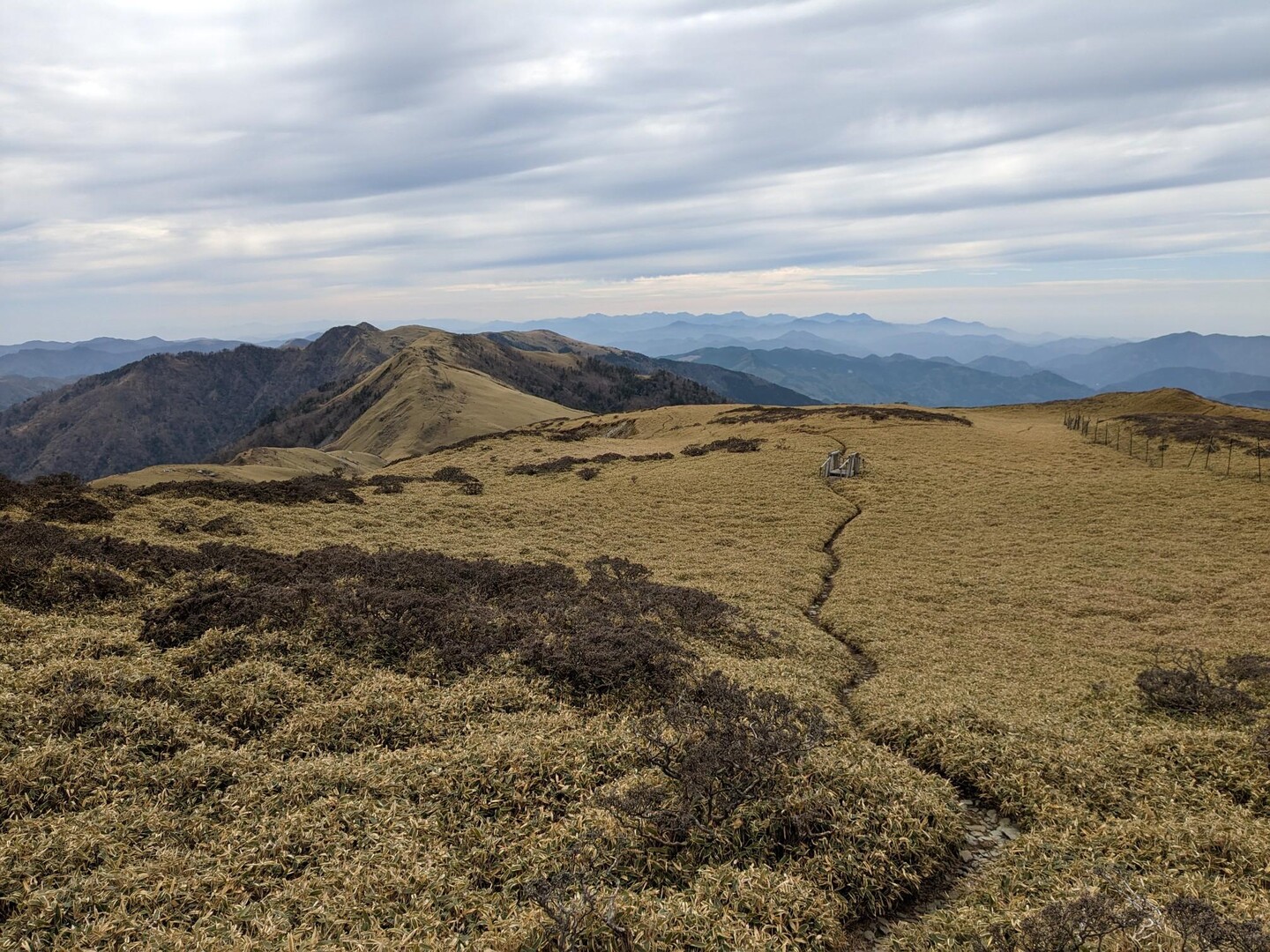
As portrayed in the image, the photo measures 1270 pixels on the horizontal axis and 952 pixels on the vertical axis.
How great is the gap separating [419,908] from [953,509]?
3447 cm

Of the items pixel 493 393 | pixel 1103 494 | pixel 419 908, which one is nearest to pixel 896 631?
pixel 419 908

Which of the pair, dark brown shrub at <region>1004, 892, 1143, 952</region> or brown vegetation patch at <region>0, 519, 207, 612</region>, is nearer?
dark brown shrub at <region>1004, 892, 1143, 952</region>

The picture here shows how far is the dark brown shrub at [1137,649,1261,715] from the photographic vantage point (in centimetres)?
1475

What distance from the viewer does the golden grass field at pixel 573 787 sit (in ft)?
26.0

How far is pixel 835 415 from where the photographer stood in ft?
213

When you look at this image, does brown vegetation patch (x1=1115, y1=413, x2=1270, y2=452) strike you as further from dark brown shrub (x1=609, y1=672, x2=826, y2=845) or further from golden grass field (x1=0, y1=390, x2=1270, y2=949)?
dark brown shrub (x1=609, y1=672, x2=826, y2=845)

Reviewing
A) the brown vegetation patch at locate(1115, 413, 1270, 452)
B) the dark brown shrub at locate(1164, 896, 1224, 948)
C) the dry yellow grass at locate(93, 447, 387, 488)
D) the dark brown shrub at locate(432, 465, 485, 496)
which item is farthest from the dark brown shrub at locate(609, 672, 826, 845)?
the dry yellow grass at locate(93, 447, 387, 488)

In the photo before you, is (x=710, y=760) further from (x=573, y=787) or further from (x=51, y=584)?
(x=51, y=584)

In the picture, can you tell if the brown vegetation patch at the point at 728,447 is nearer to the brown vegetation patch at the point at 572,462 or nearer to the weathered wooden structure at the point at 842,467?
the brown vegetation patch at the point at 572,462

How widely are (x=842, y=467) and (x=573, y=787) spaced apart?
3662cm

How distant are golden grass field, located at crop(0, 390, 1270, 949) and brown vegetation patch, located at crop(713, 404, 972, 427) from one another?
40046 millimetres

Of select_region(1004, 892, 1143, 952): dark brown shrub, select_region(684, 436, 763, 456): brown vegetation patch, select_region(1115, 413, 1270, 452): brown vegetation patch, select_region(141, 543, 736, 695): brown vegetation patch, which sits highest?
select_region(1115, 413, 1270, 452): brown vegetation patch

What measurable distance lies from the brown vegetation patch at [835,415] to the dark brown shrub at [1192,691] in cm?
4639

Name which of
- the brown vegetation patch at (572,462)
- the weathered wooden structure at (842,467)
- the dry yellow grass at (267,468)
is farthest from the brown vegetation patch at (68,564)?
the dry yellow grass at (267,468)
